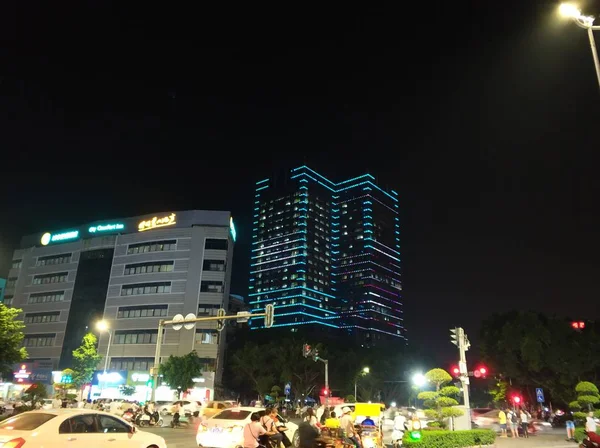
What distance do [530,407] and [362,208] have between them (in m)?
153

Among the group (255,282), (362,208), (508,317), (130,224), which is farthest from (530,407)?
(362,208)

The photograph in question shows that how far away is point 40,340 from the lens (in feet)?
254

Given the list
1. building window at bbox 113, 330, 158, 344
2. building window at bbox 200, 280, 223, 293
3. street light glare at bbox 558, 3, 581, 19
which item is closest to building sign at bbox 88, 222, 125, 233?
building window at bbox 113, 330, 158, 344

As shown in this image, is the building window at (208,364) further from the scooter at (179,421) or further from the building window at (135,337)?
the scooter at (179,421)

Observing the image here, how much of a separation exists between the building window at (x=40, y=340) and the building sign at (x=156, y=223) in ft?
79.8

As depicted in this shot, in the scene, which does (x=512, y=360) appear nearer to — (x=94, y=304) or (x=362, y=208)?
(x=94, y=304)

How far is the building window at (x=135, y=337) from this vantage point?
227ft

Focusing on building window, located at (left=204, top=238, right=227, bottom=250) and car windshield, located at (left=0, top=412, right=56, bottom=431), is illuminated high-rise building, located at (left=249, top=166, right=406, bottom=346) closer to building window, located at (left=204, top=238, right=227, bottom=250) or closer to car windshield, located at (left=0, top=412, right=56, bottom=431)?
building window, located at (left=204, top=238, right=227, bottom=250)

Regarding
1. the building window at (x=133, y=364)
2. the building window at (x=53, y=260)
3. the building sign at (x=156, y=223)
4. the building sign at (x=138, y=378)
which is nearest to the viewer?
the building sign at (x=138, y=378)

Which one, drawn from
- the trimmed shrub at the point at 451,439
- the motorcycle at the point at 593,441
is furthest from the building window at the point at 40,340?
the motorcycle at the point at 593,441

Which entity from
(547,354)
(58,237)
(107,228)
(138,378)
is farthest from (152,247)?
(547,354)

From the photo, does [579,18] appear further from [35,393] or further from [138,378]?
[138,378]

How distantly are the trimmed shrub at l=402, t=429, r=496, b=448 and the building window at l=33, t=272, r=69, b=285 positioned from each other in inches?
3118

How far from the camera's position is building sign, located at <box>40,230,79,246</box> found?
271 ft
